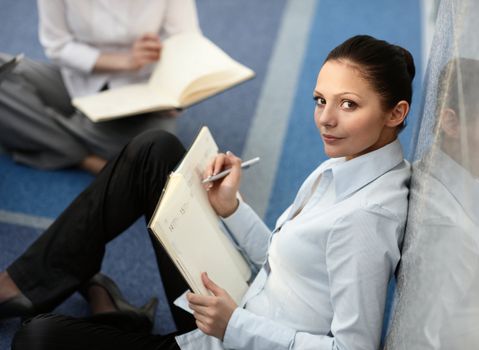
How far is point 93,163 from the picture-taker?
2.03m

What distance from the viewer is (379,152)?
3.45ft

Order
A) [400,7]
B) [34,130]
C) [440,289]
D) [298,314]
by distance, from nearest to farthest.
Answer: [440,289], [298,314], [34,130], [400,7]

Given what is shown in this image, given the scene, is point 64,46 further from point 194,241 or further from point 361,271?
point 361,271

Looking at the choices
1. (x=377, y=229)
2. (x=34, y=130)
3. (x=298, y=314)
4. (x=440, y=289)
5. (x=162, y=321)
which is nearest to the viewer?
(x=440, y=289)

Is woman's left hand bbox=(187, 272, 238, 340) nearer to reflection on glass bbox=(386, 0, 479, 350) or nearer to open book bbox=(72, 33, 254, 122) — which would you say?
reflection on glass bbox=(386, 0, 479, 350)

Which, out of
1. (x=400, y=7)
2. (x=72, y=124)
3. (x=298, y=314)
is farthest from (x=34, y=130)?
(x=400, y=7)

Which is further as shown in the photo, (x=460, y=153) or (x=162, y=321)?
(x=162, y=321)

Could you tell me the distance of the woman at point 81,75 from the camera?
193 cm

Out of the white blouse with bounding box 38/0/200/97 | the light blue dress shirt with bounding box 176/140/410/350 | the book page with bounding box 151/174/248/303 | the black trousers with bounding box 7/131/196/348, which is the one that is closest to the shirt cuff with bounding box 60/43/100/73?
the white blouse with bounding box 38/0/200/97

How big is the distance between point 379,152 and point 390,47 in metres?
0.16

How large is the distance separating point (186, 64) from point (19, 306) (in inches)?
33.0

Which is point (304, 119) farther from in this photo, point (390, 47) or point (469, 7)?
point (469, 7)

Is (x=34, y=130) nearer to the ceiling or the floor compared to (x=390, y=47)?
nearer to the floor

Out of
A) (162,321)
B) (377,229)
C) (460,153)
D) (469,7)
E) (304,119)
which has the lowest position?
(162,321)
